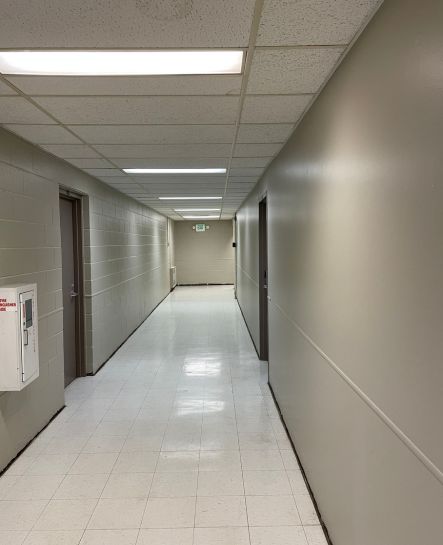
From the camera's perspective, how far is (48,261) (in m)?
4.20

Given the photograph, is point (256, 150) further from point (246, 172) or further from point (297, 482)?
point (297, 482)

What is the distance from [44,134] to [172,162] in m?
1.41

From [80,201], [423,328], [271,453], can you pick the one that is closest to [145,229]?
[80,201]

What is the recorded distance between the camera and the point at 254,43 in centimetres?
191

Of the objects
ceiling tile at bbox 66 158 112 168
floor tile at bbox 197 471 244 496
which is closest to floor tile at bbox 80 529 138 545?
floor tile at bbox 197 471 244 496

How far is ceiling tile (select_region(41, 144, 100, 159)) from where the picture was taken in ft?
12.6

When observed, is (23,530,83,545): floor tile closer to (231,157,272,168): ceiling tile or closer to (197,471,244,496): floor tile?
(197,471,244,496): floor tile

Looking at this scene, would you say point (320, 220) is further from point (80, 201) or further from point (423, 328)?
point (80, 201)

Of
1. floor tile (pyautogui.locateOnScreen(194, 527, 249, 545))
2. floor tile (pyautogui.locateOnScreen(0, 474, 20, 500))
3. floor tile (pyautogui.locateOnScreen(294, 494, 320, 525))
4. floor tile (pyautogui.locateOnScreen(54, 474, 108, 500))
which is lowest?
floor tile (pyautogui.locateOnScreen(0, 474, 20, 500))

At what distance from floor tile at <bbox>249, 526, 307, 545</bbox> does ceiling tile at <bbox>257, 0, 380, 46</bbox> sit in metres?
2.51

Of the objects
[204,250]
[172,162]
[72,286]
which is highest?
[172,162]

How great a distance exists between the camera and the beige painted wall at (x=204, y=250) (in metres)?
17.7

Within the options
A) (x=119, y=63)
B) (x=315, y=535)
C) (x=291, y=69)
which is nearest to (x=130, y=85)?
(x=119, y=63)

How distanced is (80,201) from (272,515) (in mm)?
4224
